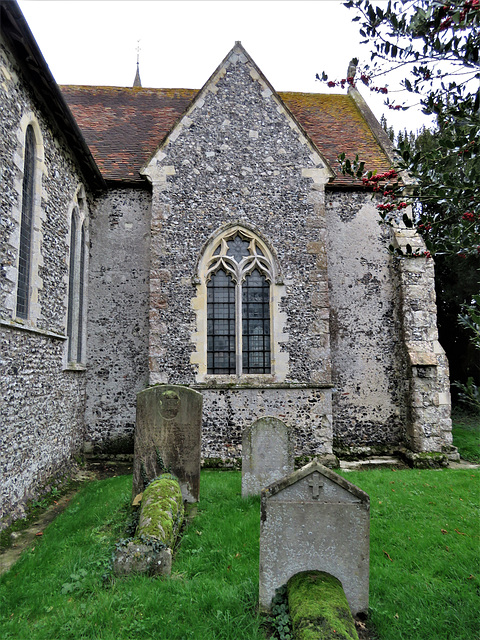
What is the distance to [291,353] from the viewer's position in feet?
29.8

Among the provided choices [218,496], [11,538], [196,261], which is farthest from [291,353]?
[11,538]

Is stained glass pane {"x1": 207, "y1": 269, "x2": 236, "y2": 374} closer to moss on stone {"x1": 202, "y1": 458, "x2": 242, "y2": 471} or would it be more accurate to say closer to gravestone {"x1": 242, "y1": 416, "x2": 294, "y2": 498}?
moss on stone {"x1": 202, "y1": 458, "x2": 242, "y2": 471}

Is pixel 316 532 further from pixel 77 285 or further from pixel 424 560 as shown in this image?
pixel 77 285

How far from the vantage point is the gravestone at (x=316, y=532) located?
10.2 ft

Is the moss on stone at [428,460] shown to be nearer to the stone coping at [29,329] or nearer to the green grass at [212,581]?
the green grass at [212,581]

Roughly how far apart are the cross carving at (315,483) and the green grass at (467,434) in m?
8.07

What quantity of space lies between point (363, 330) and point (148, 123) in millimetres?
8675

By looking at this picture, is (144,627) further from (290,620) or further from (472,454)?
(472,454)

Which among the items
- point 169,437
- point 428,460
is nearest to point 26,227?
point 169,437

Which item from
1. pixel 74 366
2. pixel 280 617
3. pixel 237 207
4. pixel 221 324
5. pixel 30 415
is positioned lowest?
pixel 280 617

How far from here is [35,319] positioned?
679 centimetres

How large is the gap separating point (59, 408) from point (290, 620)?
6222mm

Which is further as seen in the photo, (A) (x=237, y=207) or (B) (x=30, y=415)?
(A) (x=237, y=207)

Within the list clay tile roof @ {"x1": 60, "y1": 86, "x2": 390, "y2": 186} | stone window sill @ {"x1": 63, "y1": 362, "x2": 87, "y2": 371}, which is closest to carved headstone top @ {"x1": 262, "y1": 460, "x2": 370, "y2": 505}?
stone window sill @ {"x1": 63, "y1": 362, "x2": 87, "y2": 371}
